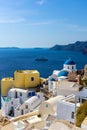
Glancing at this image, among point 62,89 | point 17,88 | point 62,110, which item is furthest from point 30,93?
point 62,110

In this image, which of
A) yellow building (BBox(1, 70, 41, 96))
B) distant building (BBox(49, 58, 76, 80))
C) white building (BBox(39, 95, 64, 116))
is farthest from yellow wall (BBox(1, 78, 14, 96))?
white building (BBox(39, 95, 64, 116))

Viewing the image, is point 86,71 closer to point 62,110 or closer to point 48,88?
point 48,88

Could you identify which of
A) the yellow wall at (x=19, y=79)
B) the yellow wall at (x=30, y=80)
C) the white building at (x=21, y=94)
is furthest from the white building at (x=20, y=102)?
the yellow wall at (x=30, y=80)

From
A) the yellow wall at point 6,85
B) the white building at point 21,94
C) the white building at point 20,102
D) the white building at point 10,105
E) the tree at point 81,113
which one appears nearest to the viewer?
the tree at point 81,113

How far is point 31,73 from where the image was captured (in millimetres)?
31719

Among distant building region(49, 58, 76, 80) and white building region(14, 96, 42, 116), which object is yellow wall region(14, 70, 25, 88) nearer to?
distant building region(49, 58, 76, 80)

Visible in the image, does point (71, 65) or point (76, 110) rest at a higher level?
point (71, 65)

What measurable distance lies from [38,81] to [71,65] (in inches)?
172

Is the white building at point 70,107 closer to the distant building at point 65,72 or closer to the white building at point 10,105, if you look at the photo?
the white building at point 10,105

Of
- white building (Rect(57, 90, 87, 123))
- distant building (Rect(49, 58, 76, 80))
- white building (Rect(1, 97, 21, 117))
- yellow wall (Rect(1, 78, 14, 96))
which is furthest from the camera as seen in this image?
yellow wall (Rect(1, 78, 14, 96))

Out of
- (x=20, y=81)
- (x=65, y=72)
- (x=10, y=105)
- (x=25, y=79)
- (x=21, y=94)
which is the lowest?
(x=10, y=105)

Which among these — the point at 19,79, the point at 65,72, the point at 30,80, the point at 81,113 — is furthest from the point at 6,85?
the point at 81,113

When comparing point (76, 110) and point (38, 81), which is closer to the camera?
point (76, 110)

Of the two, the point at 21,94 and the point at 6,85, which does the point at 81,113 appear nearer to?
the point at 21,94
